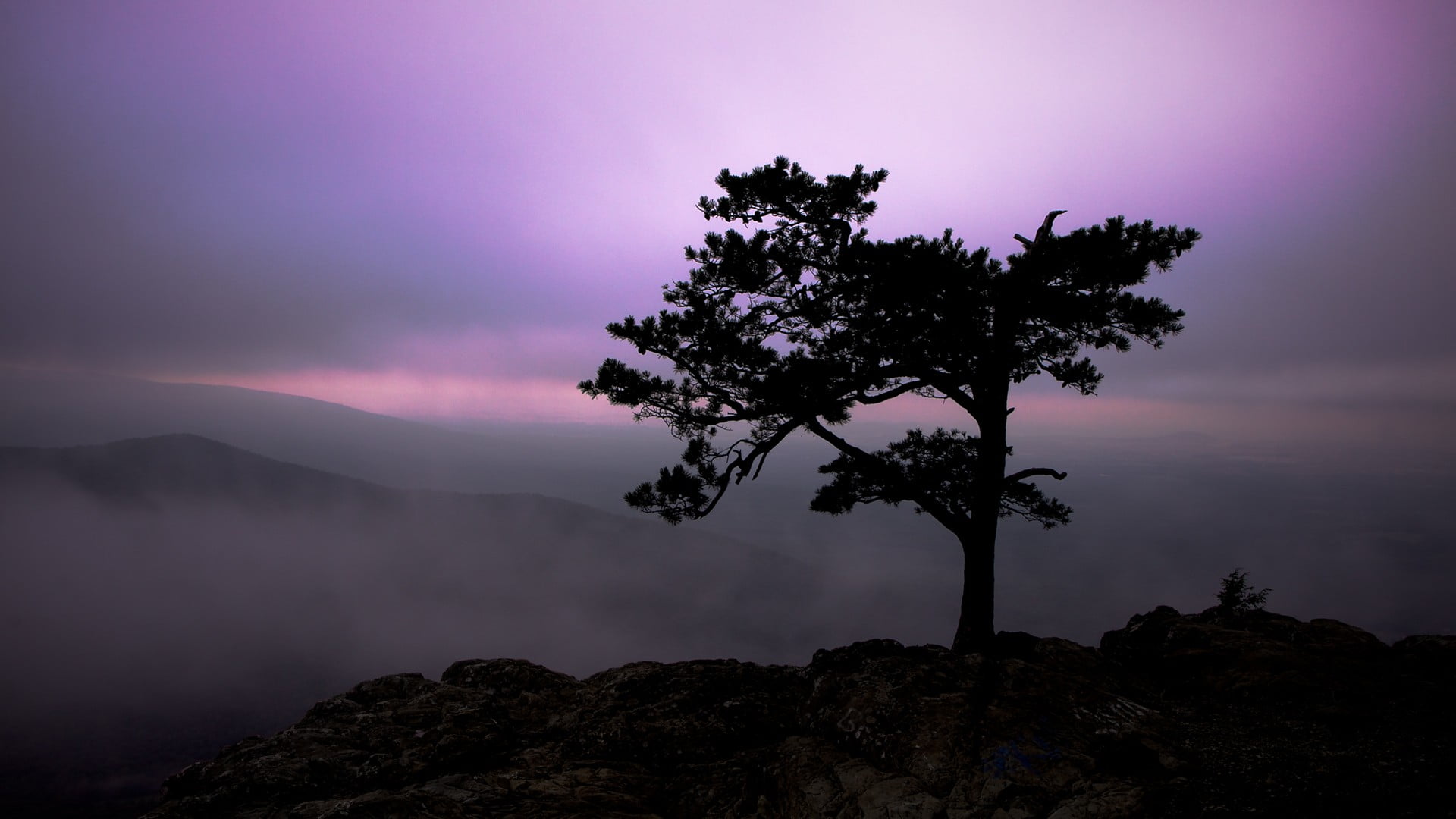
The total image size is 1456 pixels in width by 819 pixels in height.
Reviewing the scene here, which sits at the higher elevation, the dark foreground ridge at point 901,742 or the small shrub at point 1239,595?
the small shrub at point 1239,595

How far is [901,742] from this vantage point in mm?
6871

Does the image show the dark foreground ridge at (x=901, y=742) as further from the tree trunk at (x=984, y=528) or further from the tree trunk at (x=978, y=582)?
the tree trunk at (x=984, y=528)

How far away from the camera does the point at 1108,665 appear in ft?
32.4

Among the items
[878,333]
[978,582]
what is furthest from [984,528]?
[878,333]

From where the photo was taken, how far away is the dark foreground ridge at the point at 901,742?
5.80 m

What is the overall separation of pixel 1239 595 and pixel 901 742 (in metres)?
12.6

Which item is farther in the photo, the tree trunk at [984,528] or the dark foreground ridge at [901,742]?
the tree trunk at [984,528]

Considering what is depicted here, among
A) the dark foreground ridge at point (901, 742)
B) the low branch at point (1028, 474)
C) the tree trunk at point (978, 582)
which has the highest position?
the low branch at point (1028, 474)

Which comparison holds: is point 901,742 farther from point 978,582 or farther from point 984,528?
point 984,528

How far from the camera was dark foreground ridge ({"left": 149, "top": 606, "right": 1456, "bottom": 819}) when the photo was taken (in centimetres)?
580

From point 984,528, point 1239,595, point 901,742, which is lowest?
point 901,742

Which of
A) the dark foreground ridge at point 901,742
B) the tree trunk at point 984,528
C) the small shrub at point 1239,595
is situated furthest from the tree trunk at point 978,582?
the small shrub at point 1239,595

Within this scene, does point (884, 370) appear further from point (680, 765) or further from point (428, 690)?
point (428, 690)

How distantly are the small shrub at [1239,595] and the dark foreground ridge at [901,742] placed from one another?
12.0 ft
